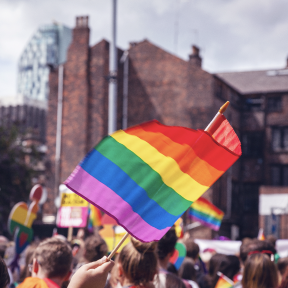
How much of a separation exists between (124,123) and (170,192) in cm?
2899

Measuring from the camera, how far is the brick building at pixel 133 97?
30859mm

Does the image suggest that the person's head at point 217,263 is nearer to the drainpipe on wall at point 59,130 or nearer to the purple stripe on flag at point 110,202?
the purple stripe on flag at point 110,202

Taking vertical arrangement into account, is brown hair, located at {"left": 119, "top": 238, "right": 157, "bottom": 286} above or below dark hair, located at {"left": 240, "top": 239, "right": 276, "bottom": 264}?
above

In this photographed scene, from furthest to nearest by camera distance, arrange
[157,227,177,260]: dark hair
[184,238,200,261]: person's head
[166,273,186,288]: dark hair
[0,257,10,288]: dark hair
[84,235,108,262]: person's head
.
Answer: [184,238,200,261]: person's head < [84,235,108,262]: person's head < [157,227,177,260]: dark hair < [166,273,186,288]: dark hair < [0,257,10,288]: dark hair

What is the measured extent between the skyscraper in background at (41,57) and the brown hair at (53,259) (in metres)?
115

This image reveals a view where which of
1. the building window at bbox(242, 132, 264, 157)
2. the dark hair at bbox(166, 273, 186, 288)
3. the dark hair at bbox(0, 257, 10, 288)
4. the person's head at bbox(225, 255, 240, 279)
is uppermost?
the building window at bbox(242, 132, 264, 157)

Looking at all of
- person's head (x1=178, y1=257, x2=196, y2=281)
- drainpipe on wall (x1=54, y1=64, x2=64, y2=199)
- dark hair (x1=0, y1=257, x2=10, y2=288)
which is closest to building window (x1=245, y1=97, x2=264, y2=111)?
drainpipe on wall (x1=54, y1=64, x2=64, y2=199)

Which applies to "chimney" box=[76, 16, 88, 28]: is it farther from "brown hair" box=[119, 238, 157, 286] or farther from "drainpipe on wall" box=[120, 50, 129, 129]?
"brown hair" box=[119, 238, 157, 286]

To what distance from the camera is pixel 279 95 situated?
3616 centimetres

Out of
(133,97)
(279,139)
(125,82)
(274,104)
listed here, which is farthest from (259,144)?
(125,82)

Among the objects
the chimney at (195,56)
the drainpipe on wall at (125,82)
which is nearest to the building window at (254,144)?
the chimney at (195,56)

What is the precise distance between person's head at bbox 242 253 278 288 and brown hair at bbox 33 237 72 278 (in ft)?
4.66

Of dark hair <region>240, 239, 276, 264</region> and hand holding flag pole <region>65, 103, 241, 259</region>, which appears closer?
hand holding flag pole <region>65, 103, 241, 259</region>

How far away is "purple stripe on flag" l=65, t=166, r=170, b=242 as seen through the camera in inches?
119
